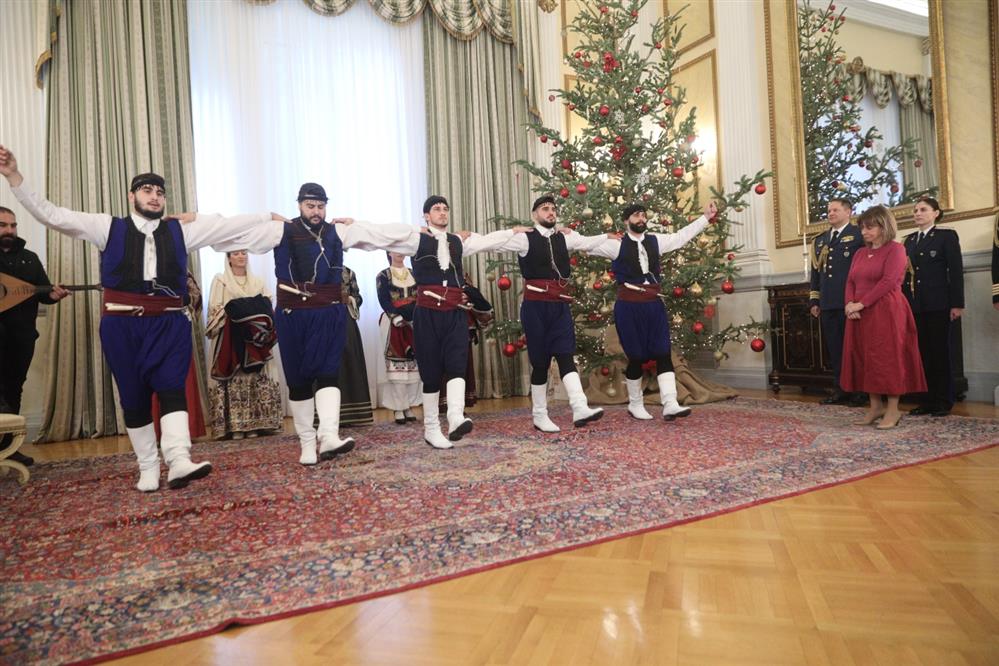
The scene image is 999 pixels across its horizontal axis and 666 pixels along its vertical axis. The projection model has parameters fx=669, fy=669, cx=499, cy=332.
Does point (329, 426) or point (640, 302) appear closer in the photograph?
point (329, 426)

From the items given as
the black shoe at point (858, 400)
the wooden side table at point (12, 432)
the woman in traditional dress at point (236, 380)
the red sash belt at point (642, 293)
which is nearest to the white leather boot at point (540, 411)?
the red sash belt at point (642, 293)

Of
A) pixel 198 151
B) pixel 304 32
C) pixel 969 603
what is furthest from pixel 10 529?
pixel 304 32

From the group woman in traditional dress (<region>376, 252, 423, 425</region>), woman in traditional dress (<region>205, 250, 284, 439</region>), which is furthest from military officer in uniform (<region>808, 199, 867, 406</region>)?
woman in traditional dress (<region>205, 250, 284, 439</region>)

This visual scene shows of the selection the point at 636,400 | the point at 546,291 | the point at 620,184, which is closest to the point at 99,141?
the point at 546,291

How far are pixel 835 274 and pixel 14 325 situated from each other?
549cm

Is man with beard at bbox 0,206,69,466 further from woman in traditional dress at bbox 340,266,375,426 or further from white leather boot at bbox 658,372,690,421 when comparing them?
white leather boot at bbox 658,372,690,421

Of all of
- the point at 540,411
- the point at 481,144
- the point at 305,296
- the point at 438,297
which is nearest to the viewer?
the point at 305,296

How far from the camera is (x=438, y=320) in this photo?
394cm

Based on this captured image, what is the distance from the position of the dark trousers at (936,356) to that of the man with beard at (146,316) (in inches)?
174

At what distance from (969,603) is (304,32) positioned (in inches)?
251

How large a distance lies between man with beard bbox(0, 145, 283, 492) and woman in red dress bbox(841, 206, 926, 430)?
3653mm

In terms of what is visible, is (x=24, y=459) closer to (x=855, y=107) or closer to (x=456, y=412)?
(x=456, y=412)

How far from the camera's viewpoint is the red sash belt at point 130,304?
3046 mm

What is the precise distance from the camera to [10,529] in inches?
99.9
